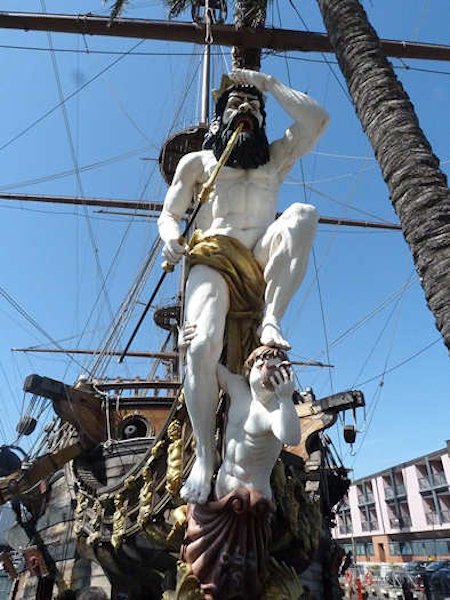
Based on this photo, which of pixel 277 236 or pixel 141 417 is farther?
pixel 141 417

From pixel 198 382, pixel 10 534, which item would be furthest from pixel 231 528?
pixel 10 534

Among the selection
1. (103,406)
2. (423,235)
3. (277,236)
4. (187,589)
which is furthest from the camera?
(103,406)

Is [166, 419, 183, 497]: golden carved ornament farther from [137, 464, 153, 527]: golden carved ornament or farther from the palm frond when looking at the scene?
the palm frond

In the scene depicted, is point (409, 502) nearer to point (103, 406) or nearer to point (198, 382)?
point (103, 406)

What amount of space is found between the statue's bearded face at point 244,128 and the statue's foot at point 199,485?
1488 millimetres

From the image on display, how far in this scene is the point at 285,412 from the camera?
1711 millimetres

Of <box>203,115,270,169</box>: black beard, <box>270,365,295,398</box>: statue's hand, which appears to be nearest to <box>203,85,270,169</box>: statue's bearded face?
<box>203,115,270,169</box>: black beard

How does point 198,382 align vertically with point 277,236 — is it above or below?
below

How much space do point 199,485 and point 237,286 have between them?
875 mm

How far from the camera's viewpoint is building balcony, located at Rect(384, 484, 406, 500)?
30108 mm

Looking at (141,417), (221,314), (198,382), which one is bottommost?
(198,382)

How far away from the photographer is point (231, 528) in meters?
1.83

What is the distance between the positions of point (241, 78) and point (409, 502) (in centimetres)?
3151

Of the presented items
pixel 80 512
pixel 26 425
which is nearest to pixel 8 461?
pixel 26 425
